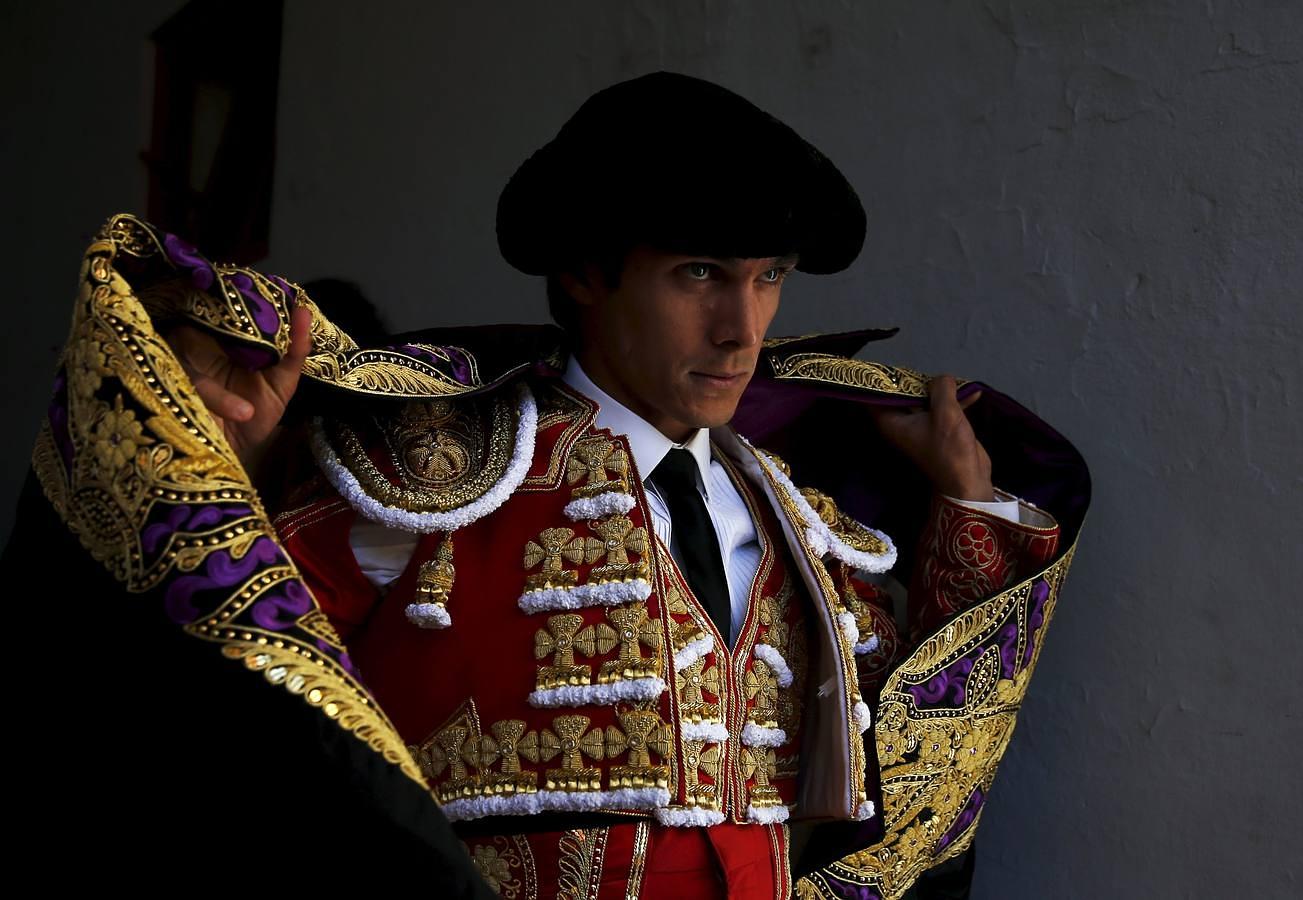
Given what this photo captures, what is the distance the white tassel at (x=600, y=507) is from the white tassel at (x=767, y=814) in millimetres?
360

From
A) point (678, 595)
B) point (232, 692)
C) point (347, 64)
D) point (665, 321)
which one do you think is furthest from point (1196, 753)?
point (347, 64)

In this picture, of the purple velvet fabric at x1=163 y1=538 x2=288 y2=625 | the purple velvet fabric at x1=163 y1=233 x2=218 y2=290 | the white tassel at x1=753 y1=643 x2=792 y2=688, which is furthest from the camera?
the white tassel at x1=753 y1=643 x2=792 y2=688

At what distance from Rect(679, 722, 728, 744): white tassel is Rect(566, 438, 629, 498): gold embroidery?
0.26 m

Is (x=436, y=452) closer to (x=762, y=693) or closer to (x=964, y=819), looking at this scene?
(x=762, y=693)

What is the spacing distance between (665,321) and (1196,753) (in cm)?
90

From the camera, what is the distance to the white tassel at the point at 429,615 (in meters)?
1.41

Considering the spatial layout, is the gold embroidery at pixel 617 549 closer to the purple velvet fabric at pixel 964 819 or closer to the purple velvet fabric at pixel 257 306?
the purple velvet fabric at pixel 257 306

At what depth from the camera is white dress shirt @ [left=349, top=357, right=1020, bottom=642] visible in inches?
58.8

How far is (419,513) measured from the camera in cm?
144

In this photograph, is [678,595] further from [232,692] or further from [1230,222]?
[1230,222]

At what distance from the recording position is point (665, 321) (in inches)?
61.9

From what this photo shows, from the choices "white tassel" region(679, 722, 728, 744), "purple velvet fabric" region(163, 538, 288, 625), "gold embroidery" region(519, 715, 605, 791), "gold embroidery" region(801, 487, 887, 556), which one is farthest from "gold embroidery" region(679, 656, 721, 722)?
"purple velvet fabric" region(163, 538, 288, 625)

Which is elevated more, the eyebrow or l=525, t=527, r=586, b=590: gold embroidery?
the eyebrow

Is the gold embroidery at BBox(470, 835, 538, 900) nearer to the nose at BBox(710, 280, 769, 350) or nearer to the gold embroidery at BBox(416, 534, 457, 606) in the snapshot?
the gold embroidery at BBox(416, 534, 457, 606)
